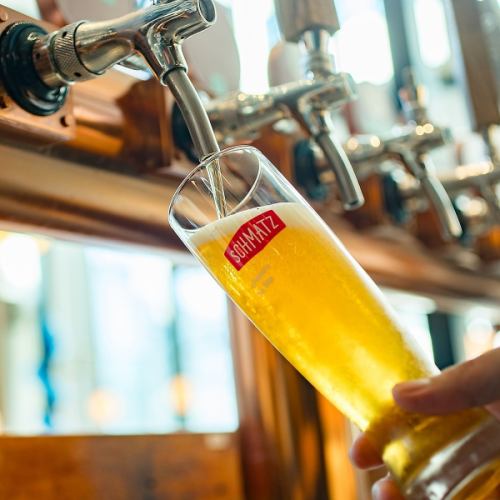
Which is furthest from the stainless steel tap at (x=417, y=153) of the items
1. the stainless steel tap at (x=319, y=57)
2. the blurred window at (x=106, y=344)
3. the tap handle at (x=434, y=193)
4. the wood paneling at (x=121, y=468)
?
the blurred window at (x=106, y=344)

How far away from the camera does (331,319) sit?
66 centimetres

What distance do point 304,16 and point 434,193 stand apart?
33 centimetres

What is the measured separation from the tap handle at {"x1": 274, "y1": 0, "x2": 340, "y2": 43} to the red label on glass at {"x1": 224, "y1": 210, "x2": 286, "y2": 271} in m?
0.40

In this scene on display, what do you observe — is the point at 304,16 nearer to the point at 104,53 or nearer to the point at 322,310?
the point at 104,53

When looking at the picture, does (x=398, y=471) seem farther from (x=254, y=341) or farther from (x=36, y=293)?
(x=36, y=293)

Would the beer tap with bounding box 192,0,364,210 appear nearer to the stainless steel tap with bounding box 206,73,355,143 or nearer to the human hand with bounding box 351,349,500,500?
the stainless steel tap with bounding box 206,73,355,143

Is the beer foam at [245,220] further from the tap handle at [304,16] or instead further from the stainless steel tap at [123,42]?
the tap handle at [304,16]

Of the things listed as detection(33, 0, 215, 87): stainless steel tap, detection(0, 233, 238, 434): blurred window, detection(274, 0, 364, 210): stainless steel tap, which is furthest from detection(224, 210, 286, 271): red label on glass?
detection(0, 233, 238, 434): blurred window

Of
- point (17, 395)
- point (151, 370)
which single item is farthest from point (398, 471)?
point (151, 370)

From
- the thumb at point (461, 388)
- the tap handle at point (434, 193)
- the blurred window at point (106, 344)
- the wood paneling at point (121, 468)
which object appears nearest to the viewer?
the thumb at point (461, 388)

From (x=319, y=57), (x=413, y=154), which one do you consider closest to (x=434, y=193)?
(x=413, y=154)

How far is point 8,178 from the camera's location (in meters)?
0.80

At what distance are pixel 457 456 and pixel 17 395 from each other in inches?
238

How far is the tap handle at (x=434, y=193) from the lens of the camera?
1.17 m
